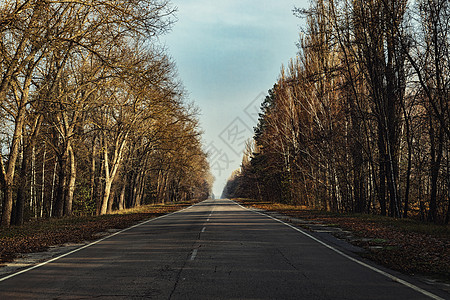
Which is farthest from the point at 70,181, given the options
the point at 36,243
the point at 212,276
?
the point at 212,276

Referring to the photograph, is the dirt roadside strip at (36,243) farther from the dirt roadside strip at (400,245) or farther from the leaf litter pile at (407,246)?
the leaf litter pile at (407,246)

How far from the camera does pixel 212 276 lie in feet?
21.9

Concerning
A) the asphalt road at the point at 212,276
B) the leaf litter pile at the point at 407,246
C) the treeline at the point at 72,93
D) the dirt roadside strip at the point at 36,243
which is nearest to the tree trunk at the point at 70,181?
the treeline at the point at 72,93

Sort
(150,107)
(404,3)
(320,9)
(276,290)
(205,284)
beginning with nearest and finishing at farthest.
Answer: (276,290)
(205,284)
(404,3)
(320,9)
(150,107)

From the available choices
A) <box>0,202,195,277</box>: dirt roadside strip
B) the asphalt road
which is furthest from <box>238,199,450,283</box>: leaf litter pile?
<box>0,202,195,277</box>: dirt roadside strip

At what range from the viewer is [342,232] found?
1352cm

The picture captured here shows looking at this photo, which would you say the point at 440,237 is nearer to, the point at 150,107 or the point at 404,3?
the point at 404,3

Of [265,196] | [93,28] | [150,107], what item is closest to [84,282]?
[93,28]

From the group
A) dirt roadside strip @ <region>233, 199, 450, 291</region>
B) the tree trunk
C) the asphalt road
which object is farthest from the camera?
the tree trunk

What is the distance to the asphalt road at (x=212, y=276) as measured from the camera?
5.55 metres

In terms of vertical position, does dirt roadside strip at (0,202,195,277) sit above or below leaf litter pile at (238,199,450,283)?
below

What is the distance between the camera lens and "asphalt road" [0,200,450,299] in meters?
5.55

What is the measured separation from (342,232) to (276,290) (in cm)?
869

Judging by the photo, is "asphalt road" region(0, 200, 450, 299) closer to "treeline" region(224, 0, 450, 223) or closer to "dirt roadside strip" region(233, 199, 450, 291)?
"dirt roadside strip" region(233, 199, 450, 291)
